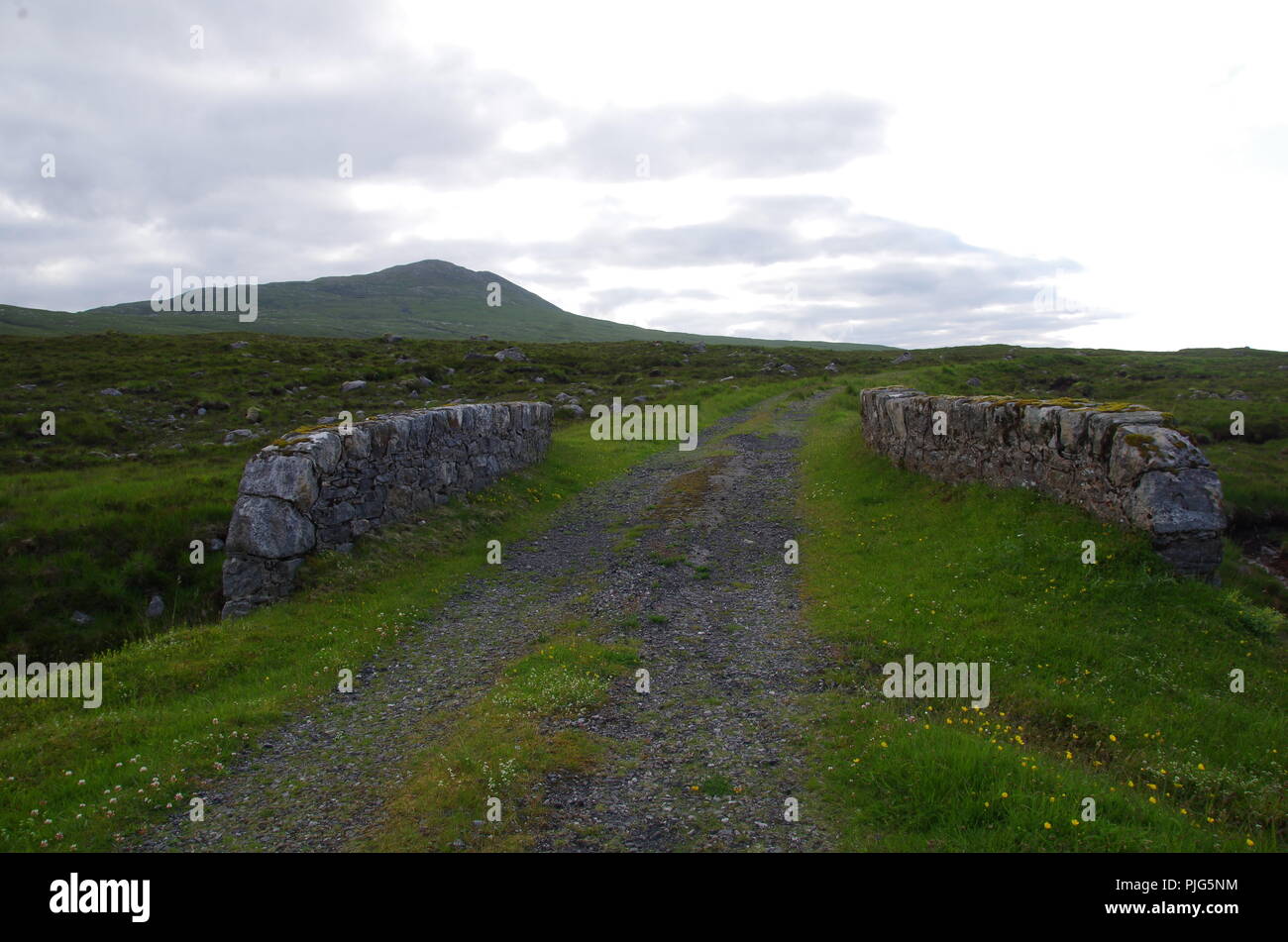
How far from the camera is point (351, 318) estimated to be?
5719 inches

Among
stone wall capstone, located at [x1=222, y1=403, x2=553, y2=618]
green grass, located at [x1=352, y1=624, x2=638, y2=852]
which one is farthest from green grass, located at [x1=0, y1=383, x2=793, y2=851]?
green grass, located at [x1=352, y1=624, x2=638, y2=852]

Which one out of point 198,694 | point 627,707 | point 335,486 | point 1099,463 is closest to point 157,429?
point 335,486

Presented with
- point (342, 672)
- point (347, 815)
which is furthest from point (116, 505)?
point (347, 815)

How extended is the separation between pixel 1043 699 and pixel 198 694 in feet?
32.4

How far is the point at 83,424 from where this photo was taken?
2573 centimetres

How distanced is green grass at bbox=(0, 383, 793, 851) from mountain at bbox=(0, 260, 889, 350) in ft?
301

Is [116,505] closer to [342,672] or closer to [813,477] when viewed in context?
[342,672]

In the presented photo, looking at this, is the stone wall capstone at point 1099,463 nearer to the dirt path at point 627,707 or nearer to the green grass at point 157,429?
the dirt path at point 627,707

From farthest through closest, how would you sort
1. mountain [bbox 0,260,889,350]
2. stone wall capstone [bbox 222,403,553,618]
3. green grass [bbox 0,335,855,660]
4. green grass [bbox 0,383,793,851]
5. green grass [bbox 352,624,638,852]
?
mountain [bbox 0,260,889,350] < green grass [bbox 0,335,855,660] < stone wall capstone [bbox 222,403,553,618] < green grass [bbox 0,383,793,851] < green grass [bbox 352,624,638,852]

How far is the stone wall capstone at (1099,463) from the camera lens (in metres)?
10.2

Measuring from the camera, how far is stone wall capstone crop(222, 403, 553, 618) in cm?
1192

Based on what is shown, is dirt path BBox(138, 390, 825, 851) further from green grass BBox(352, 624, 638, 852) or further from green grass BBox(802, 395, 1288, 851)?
green grass BBox(802, 395, 1288, 851)

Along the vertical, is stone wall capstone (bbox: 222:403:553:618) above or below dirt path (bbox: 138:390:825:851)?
above
